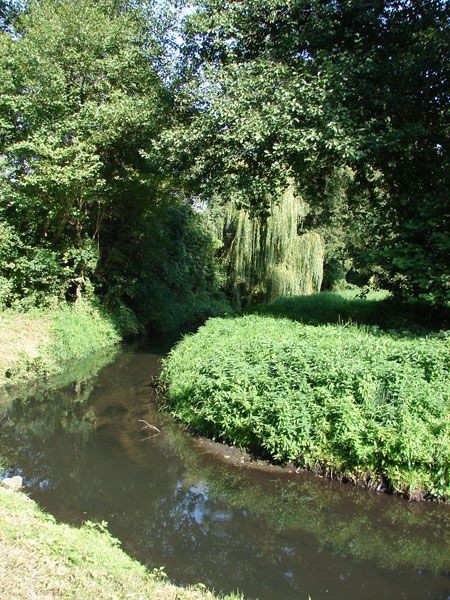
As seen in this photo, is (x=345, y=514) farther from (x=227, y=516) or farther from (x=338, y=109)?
(x=338, y=109)

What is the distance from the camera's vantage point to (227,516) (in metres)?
5.95

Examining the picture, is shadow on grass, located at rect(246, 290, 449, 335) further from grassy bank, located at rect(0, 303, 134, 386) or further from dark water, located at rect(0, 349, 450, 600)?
grassy bank, located at rect(0, 303, 134, 386)

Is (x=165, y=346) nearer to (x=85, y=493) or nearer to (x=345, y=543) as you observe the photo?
(x=85, y=493)

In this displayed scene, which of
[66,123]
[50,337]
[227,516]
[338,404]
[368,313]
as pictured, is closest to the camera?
[227,516]

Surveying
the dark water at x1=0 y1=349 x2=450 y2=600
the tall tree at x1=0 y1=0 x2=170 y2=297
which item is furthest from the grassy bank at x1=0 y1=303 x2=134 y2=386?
the dark water at x1=0 y1=349 x2=450 y2=600

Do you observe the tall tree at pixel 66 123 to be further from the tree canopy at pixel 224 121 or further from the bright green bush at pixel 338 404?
the bright green bush at pixel 338 404

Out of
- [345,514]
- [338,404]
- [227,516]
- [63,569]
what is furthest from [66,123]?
[63,569]

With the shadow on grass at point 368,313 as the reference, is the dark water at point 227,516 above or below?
Result: below

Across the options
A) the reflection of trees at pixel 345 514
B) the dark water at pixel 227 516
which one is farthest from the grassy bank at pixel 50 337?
the reflection of trees at pixel 345 514

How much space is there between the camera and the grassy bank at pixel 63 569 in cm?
326

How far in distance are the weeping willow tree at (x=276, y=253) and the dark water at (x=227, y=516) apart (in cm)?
1240

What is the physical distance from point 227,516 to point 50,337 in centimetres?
873

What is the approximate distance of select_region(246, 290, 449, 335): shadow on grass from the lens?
1057 cm

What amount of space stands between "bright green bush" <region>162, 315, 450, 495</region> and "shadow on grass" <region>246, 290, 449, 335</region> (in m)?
2.35
